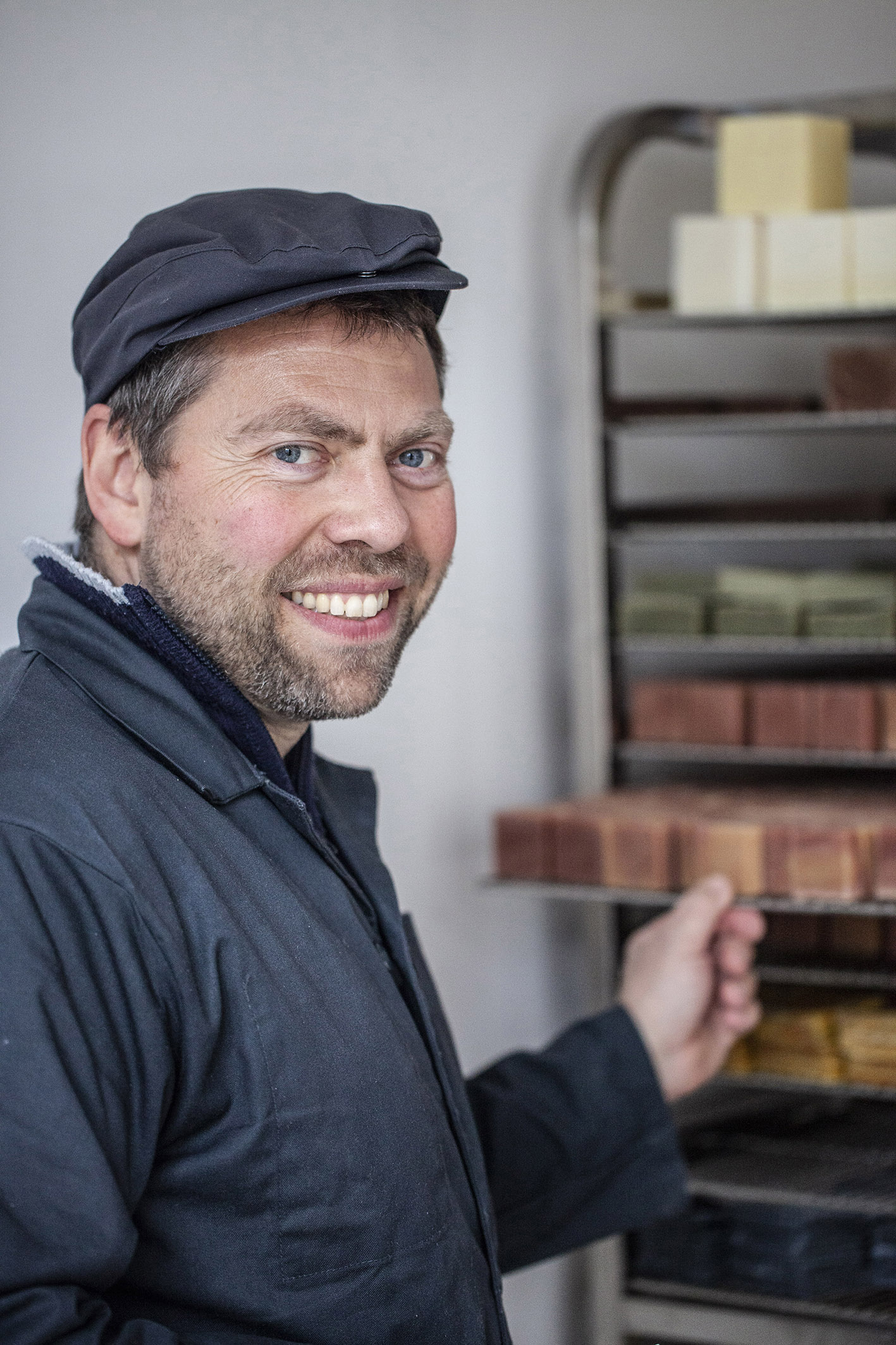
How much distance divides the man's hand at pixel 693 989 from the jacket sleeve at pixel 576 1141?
0.20 feet

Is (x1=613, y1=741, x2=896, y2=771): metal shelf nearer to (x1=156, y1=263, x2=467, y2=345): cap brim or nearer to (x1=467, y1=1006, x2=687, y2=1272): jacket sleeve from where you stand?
(x1=467, y1=1006, x2=687, y2=1272): jacket sleeve

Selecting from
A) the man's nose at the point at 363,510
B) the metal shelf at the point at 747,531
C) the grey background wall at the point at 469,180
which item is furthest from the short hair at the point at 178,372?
the metal shelf at the point at 747,531

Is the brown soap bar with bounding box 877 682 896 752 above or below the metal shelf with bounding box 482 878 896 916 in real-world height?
above

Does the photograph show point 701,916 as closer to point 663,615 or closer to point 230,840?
point 663,615

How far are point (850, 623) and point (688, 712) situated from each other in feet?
0.97

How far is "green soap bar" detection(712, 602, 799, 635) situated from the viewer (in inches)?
95.1

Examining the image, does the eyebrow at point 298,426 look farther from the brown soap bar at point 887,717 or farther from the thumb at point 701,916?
the brown soap bar at point 887,717

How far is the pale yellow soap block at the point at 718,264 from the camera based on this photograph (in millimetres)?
2369

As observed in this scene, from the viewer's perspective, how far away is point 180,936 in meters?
1.00

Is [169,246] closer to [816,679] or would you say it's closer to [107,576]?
[107,576]

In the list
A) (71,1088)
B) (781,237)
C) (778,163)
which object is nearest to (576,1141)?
(71,1088)

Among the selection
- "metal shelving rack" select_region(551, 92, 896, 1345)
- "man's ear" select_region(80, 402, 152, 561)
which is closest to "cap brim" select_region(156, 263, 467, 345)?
"man's ear" select_region(80, 402, 152, 561)

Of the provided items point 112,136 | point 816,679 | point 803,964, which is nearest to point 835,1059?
point 803,964

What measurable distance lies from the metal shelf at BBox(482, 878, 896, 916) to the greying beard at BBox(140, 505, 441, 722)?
1066 mm
